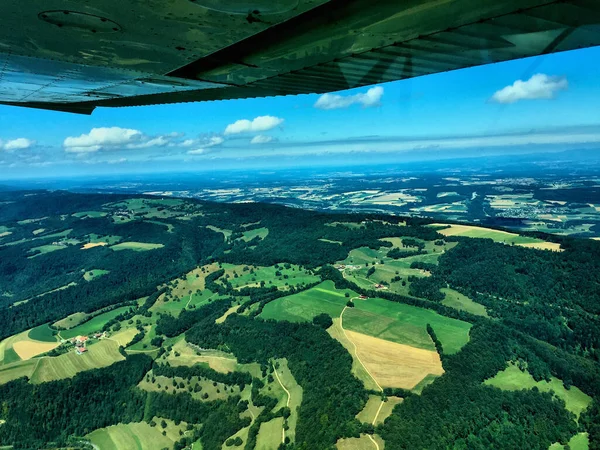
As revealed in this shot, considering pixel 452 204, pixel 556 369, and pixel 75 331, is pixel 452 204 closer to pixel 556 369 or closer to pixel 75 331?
pixel 556 369

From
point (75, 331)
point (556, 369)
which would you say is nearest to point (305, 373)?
point (556, 369)

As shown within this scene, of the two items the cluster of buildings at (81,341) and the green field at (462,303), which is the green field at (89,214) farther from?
the green field at (462,303)

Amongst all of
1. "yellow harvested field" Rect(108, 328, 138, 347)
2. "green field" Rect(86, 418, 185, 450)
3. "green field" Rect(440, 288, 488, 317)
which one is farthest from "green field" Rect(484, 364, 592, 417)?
"yellow harvested field" Rect(108, 328, 138, 347)

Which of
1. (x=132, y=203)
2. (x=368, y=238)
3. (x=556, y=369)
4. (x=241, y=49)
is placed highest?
(x=241, y=49)

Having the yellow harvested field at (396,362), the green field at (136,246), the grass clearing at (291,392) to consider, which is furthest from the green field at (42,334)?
the yellow harvested field at (396,362)

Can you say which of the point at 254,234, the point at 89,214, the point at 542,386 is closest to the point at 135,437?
the point at 542,386

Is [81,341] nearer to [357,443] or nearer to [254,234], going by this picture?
[357,443]

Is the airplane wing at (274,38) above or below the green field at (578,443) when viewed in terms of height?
above
